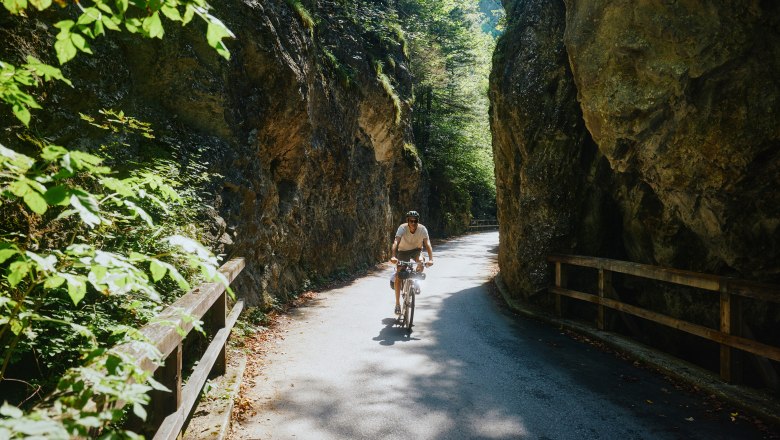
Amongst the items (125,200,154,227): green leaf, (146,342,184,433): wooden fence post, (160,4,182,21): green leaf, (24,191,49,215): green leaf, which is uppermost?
(160,4,182,21): green leaf

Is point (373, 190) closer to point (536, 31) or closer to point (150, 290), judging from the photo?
point (536, 31)

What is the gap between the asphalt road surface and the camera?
4.77 m

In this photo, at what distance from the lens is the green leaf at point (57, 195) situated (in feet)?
5.65

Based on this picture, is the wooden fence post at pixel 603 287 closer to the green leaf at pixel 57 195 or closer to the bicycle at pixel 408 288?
the bicycle at pixel 408 288

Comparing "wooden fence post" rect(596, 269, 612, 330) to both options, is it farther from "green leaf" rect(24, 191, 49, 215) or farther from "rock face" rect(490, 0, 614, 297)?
"green leaf" rect(24, 191, 49, 215)

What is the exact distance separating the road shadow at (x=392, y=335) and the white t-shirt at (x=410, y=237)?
5.15 feet

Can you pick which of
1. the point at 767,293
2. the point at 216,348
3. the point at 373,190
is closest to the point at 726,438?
the point at 767,293

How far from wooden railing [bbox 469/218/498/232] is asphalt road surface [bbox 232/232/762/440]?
113 feet

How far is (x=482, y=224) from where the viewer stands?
47094 mm

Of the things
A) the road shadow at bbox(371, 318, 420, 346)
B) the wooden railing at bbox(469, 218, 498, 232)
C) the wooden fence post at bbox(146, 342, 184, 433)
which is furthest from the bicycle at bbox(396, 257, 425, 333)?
the wooden railing at bbox(469, 218, 498, 232)

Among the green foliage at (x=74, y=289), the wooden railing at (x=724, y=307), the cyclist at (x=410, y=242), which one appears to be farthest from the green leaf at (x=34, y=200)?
the cyclist at (x=410, y=242)

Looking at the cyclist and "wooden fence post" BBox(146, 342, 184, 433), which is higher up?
the cyclist

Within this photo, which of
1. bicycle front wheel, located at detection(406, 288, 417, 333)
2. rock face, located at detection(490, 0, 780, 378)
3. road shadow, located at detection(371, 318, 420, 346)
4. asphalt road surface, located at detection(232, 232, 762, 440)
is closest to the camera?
asphalt road surface, located at detection(232, 232, 762, 440)

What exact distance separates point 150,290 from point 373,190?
746 inches
